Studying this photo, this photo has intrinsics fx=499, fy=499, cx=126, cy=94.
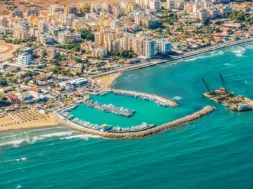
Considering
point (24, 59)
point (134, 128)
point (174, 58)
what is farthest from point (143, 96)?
point (24, 59)

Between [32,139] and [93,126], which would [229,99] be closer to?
[93,126]

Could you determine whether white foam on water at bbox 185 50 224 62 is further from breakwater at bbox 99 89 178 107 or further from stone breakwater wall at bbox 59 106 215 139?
stone breakwater wall at bbox 59 106 215 139

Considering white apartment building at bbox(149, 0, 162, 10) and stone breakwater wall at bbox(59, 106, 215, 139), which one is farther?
white apartment building at bbox(149, 0, 162, 10)

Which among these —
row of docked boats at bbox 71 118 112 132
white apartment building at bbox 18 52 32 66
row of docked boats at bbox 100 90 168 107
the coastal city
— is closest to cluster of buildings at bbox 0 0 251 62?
white apartment building at bbox 18 52 32 66

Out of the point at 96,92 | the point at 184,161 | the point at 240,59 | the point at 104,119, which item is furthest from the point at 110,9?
the point at 184,161

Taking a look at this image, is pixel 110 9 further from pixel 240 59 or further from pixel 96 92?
pixel 96 92

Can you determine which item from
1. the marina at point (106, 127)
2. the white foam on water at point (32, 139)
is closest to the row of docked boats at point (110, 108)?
the marina at point (106, 127)
